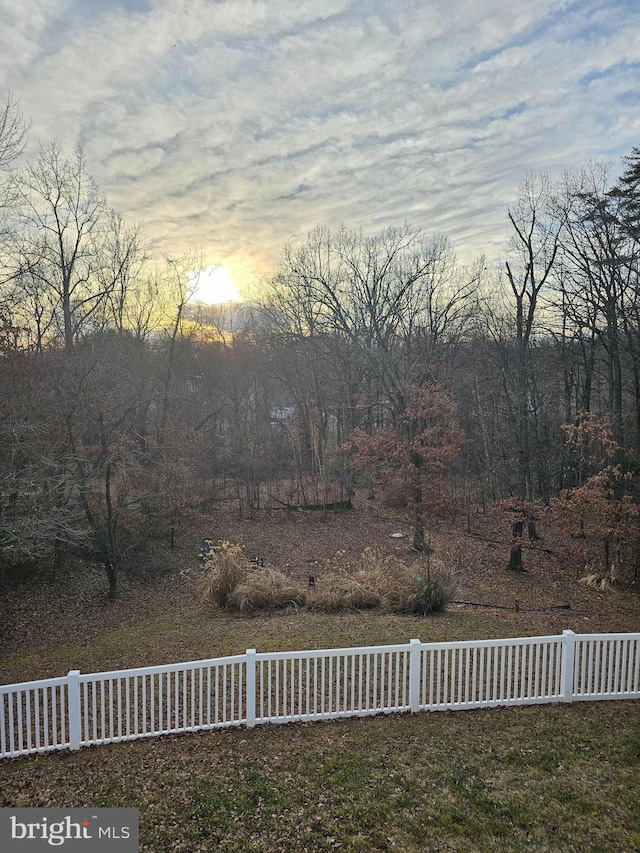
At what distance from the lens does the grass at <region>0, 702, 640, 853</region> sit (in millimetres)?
3562

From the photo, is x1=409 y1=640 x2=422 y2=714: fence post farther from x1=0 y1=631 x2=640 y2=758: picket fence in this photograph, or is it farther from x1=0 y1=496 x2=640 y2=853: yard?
x1=0 y1=496 x2=640 y2=853: yard

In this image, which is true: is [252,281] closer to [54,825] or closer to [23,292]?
[23,292]

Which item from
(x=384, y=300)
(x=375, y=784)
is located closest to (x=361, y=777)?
(x=375, y=784)

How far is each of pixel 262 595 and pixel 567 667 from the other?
5806 mm

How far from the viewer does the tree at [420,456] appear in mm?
13648

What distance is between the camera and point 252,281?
75.6ft

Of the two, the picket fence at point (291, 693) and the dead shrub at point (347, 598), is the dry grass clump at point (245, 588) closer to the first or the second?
the dead shrub at point (347, 598)

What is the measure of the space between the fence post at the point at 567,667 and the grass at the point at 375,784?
13.8 inches

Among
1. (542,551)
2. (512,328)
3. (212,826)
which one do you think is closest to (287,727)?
(212,826)

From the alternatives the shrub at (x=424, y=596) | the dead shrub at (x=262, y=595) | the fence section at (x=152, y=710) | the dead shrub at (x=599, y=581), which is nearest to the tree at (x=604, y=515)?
the dead shrub at (x=599, y=581)

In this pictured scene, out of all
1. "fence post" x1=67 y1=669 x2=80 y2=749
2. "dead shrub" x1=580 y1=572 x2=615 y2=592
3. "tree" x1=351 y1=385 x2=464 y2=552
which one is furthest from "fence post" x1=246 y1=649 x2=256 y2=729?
"dead shrub" x1=580 y1=572 x2=615 y2=592

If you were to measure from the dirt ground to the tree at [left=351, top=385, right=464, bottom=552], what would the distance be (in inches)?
69.6

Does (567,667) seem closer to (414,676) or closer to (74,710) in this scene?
(414,676)

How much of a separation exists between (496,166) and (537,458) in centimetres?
946
